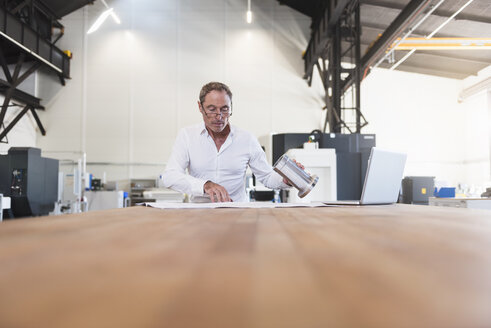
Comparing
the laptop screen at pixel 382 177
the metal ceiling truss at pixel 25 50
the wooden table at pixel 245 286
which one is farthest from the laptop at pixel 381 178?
the metal ceiling truss at pixel 25 50

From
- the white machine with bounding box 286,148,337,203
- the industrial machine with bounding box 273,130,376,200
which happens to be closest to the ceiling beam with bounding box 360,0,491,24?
the industrial machine with bounding box 273,130,376,200

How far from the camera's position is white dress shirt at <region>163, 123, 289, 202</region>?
77.1 inches

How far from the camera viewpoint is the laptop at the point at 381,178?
1228 mm

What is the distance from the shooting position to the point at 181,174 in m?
1.72

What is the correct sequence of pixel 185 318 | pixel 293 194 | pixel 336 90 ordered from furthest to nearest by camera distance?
pixel 336 90
pixel 293 194
pixel 185 318

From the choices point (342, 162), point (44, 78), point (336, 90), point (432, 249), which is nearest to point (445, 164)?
point (336, 90)

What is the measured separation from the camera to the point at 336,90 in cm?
529

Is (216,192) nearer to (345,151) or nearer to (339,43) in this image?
(345,151)

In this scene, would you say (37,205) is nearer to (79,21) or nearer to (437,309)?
(437,309)

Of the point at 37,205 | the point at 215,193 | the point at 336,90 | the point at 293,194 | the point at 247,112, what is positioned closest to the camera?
the point at 215,193

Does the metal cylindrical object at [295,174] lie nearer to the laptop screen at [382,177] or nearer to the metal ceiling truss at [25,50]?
the laptop screen at [382,177]

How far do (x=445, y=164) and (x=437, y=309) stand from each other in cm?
890

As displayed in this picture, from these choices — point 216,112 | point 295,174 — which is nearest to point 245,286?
point 295,174

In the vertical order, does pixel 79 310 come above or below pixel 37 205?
above
